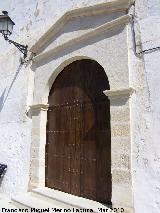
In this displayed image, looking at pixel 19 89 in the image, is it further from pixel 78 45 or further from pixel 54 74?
pixel 78 45

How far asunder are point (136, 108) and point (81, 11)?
1.92 metres

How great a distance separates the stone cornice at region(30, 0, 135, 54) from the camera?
3.61 m

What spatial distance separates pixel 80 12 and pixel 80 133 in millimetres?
1985

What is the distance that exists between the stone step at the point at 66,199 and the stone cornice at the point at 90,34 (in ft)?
7.89

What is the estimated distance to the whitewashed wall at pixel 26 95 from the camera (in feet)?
10.0

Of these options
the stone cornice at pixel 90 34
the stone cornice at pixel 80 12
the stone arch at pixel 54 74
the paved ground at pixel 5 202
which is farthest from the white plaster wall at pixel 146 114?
the paved ground at pixel 5 202

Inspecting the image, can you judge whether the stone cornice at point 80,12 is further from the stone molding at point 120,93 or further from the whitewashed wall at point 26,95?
the stone molding at point 120,93

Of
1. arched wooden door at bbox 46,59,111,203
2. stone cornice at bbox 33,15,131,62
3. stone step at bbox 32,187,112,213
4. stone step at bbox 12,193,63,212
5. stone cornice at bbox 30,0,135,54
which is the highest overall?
stone cornice at bbox 30,0,135,54

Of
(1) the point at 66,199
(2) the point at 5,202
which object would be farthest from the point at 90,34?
(2) the point at 5,202

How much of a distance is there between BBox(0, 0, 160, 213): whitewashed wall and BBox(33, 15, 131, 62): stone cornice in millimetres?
222

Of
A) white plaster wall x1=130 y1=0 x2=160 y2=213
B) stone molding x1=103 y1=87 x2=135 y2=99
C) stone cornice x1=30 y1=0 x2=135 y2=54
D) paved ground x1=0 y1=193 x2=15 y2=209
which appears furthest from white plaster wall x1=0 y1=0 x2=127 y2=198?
stone molding x1=103 y1=87 x2=135 y2=99

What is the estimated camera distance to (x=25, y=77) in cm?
499

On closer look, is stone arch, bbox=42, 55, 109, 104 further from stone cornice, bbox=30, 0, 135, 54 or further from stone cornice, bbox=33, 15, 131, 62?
stone cornice, bbox=30, 0, 135, 54

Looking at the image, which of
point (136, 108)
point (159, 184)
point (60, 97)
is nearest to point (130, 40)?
point (136, 108)
